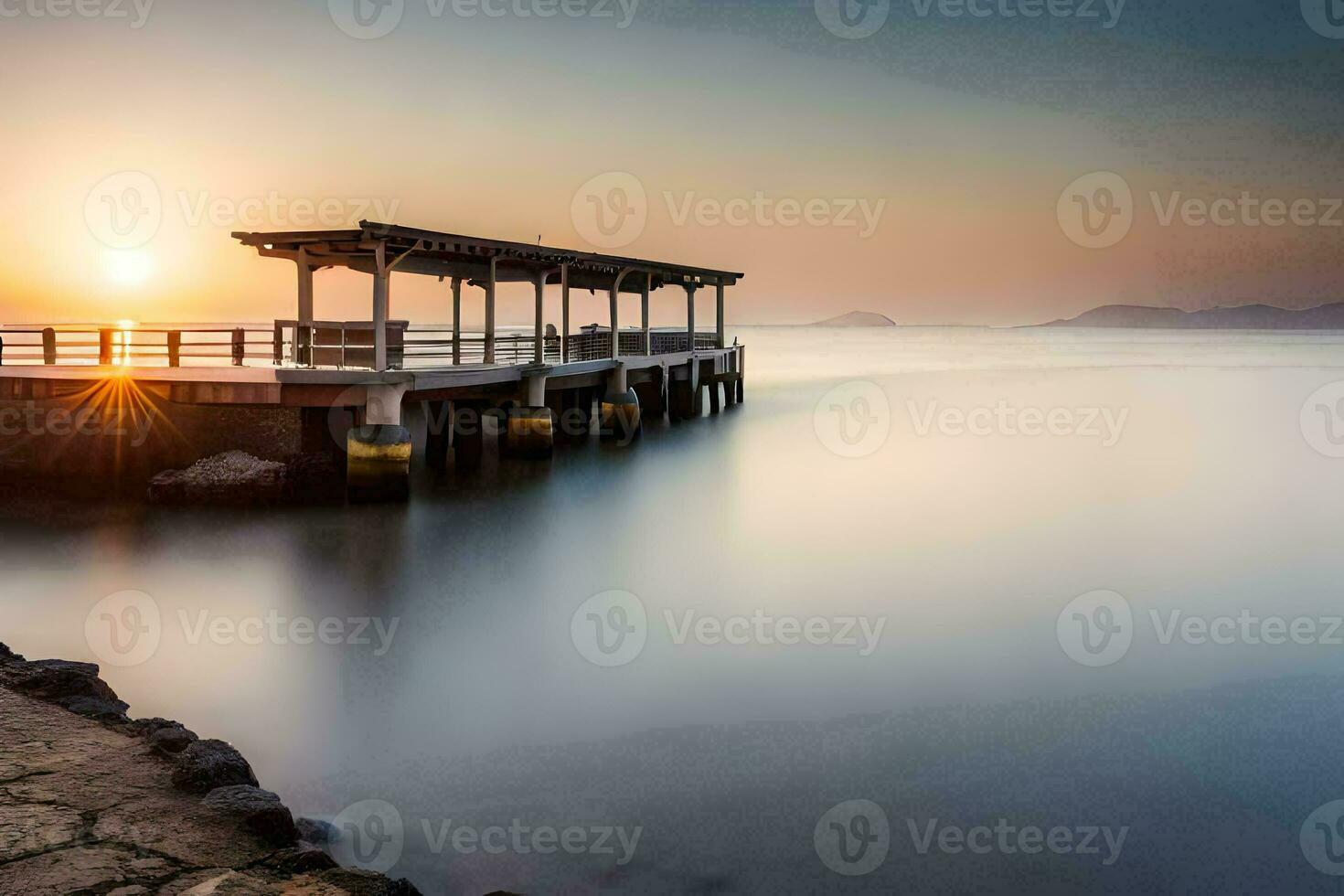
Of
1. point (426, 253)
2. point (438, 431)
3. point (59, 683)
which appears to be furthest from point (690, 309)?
point (59, 683)

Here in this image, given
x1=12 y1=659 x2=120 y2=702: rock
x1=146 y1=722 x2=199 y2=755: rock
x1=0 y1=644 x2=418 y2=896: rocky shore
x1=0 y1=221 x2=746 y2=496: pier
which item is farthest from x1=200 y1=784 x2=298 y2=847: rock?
x1=0 y1=221 x2=746 y2=496: pier

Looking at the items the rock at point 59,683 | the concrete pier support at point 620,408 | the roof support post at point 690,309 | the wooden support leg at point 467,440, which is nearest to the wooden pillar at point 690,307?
the roof support post at point 690,309

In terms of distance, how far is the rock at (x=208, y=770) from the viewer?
6426 millimetres

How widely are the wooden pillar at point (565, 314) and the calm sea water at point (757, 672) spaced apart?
9.90 ft

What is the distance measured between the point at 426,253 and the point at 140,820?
16.1 meters

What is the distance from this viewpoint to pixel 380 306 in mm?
18578

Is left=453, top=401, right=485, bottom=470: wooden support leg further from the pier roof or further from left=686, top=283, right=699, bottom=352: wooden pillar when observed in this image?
left=686, top=283, right=699, bottom=352: wooden pillar

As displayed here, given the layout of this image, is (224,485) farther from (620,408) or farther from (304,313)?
(620,408)

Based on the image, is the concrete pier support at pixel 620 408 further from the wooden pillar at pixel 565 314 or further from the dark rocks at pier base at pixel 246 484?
the dark rocks at pier base at pixel 246 484

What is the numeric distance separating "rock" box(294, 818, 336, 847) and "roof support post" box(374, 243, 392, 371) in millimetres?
11537

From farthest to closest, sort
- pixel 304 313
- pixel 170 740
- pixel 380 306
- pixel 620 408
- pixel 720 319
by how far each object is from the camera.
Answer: pixel 720 319 < pixel 620 408 < pixel 304 313 < pixel 380 306 < pixel 170 740

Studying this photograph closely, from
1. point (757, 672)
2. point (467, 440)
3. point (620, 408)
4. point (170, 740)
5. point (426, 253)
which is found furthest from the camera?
point (620, 408)

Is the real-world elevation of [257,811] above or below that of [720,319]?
below

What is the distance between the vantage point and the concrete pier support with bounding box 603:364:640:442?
31984 mm
